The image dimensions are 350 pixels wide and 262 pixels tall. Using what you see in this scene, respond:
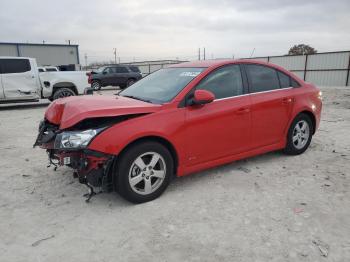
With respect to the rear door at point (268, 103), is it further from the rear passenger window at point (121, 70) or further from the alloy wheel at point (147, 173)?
the rear passenger window at point (121, 70)

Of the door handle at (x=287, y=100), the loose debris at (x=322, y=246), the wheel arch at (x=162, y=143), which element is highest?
the door handle at (x=287, y=100)

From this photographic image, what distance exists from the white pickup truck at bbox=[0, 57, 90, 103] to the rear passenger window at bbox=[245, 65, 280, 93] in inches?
380

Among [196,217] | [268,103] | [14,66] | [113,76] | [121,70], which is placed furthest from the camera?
[121,70]

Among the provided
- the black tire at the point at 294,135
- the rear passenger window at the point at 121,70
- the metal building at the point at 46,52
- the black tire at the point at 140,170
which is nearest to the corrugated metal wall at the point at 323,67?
the rear passenger window at the point at 121,70

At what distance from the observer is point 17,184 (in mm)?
4469

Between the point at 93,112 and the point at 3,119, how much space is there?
790 centimetres

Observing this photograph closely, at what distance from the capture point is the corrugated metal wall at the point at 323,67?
2314 centimetres

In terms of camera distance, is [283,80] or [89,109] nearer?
[89,109]

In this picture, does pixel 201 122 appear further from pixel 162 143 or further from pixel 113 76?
pixel 113 76

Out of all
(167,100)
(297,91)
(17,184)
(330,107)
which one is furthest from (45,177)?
(330,107)

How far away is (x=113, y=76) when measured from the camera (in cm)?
2297

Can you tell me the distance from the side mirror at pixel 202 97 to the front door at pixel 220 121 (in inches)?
4.7

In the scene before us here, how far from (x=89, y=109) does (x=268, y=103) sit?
2.66m

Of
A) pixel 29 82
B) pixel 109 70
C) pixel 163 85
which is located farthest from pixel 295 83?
pixel 109 70
